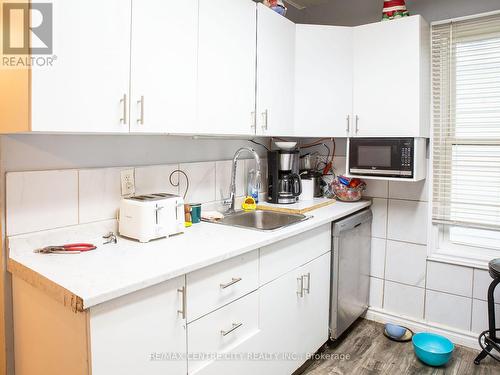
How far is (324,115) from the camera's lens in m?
2.50

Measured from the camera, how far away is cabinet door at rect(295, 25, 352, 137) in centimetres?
247

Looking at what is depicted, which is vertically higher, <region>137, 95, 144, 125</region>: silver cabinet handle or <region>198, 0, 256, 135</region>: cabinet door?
<region>198, 0, 256, 135</region>: cabinet door

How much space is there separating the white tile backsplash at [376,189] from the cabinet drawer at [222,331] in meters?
1.45

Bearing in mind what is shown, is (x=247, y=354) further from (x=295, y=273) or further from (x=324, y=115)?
(x=324, y=115)

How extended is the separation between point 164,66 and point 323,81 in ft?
4.18

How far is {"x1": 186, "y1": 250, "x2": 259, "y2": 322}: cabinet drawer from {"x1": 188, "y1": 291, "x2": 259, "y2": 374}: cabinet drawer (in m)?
0.03

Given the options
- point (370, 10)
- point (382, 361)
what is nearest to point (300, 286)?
point (382, 361)

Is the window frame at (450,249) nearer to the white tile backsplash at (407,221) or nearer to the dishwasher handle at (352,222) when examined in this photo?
the white tile backsplash at (407,221)

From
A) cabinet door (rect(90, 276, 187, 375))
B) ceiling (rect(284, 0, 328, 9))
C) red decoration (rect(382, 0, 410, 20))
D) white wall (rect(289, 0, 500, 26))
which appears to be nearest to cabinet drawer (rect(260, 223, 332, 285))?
cabinet door (rect(90, 276, 187, 375))

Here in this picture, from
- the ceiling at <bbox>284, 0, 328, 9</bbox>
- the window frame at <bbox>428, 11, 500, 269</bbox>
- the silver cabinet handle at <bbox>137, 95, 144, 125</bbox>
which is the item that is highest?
the ceiling at <bbox>284, 0, 328, 9</bbox>

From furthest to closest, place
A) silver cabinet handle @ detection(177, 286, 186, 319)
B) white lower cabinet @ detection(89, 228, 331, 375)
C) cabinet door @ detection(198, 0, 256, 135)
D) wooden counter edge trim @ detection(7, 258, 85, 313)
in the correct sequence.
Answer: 1. cabinet door @ detection(198, 0, 256, 135)
2. silver cabinet handle @ detection(177, 286, 186, 319)
3. white lower cabinet @ detection(89, 228, 331, 375)
4. wooden counter edge trim @ detection(7, 258, 85, 313)

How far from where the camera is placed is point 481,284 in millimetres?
2422

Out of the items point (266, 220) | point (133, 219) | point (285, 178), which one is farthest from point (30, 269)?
point (285, 178)

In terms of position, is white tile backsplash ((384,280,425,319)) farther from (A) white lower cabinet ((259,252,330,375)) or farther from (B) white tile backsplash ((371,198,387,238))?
(A) white lower cabinet ((259,252,330,375))
